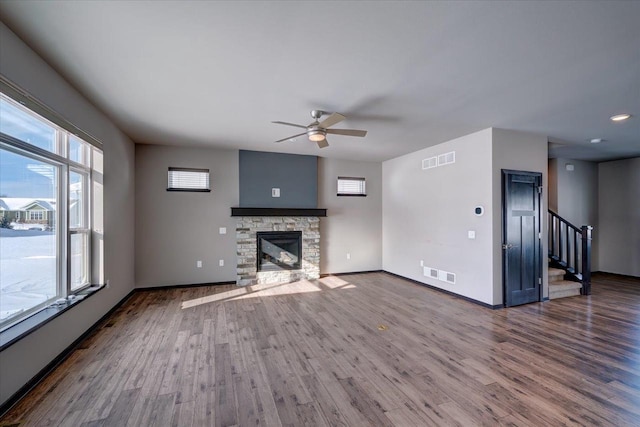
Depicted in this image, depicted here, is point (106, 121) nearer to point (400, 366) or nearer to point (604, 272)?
point (400, 366)

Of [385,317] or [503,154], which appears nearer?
[385,317]

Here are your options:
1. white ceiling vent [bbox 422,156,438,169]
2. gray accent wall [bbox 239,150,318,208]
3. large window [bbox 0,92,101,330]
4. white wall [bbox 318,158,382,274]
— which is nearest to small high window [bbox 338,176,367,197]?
white wall [bbox 318,158,382,274]

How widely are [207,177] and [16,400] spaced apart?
414 cm

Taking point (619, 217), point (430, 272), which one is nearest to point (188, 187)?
point (430, 272)

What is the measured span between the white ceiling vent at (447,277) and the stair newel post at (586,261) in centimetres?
238

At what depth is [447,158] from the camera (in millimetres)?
5059

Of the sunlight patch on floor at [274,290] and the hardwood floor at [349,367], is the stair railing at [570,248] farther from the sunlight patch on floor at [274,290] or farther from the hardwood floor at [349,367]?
the sunlight patch on floor at [274,290]

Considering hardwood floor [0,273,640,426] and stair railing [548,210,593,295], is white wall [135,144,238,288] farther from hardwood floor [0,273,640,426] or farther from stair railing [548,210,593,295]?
stair railing [548,210,593,295]

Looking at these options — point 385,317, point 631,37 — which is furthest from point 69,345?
point 631,37

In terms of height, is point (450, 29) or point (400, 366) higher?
point (450, 29)

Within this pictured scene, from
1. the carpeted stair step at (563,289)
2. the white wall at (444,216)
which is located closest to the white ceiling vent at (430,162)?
the white wall at (444,216)

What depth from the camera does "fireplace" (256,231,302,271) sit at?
593 cm

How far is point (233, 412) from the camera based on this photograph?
2045mm

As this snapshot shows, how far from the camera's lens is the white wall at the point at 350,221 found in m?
6.54
